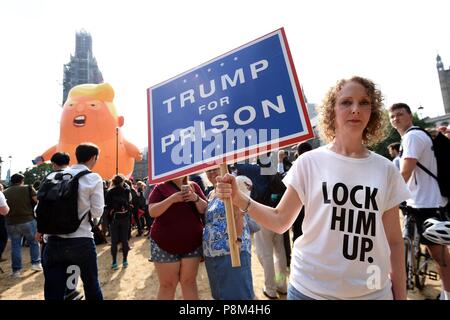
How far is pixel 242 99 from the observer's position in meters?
1.79

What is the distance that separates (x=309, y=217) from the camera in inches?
61.9

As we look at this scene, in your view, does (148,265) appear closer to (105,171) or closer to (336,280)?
(105,171)

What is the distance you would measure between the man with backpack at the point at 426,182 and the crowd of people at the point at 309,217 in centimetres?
1

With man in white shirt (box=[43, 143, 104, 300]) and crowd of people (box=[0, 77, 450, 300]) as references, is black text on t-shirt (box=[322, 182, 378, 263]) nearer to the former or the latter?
crowd of people (box=[0, 77, 450, 300])

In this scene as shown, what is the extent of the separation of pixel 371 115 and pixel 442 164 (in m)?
1.93

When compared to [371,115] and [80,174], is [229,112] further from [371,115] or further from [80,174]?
[80,174]

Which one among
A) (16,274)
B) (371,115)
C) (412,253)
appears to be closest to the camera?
(371,115)

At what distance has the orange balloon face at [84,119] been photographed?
9.71 meters

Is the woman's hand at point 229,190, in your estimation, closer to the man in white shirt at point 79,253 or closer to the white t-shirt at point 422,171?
the man in white shirt at point 79,253

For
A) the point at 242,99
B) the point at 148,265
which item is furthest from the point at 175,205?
the point at 148,265

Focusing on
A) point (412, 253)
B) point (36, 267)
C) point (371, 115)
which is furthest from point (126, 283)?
point (371, 115)

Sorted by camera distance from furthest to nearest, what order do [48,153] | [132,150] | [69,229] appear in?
[48,153]
[132,150]
[69,229]

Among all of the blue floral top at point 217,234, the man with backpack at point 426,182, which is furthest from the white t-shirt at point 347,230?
the man with backpack at point 426,182

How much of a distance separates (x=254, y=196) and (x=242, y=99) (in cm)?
248
